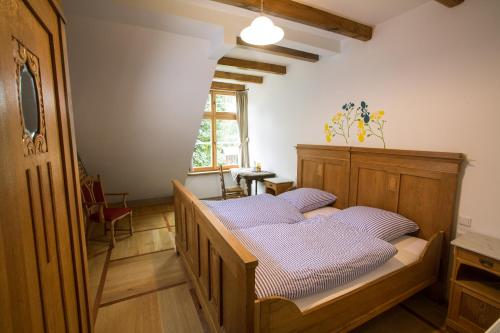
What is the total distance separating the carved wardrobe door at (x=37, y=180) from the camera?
573 mm

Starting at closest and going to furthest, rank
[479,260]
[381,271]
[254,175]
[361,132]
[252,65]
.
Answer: [479,260] → [381,271] → [361,132] → [252,65] → [254,175]

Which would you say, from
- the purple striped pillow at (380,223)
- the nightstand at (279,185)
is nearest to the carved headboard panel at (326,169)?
the nightstand at (279,185)

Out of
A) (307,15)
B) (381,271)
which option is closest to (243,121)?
(307,15)

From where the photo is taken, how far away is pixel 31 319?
2.11 ft

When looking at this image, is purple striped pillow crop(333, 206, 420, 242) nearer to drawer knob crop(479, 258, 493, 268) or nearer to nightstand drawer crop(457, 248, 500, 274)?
nightstand drawer crop(457, 248, 500, 274)

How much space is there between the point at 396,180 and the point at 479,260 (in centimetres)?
91

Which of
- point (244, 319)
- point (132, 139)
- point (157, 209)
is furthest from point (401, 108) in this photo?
point (157, 209)

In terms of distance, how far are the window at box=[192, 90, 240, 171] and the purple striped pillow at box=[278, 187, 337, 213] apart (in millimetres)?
2594

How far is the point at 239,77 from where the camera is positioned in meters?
4.27

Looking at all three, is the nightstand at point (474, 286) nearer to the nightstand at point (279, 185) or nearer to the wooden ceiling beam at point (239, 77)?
the nightstand at point (279, 185)

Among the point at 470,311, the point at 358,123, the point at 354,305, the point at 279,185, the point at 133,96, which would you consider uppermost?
the point at 133,96

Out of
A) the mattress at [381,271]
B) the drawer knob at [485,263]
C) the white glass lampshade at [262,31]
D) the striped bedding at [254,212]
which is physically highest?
the white glass lampshade at [262,31]

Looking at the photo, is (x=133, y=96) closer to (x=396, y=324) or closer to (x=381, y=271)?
(x=381, y=271)

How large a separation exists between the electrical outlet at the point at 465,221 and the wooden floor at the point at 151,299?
0.73 metres
